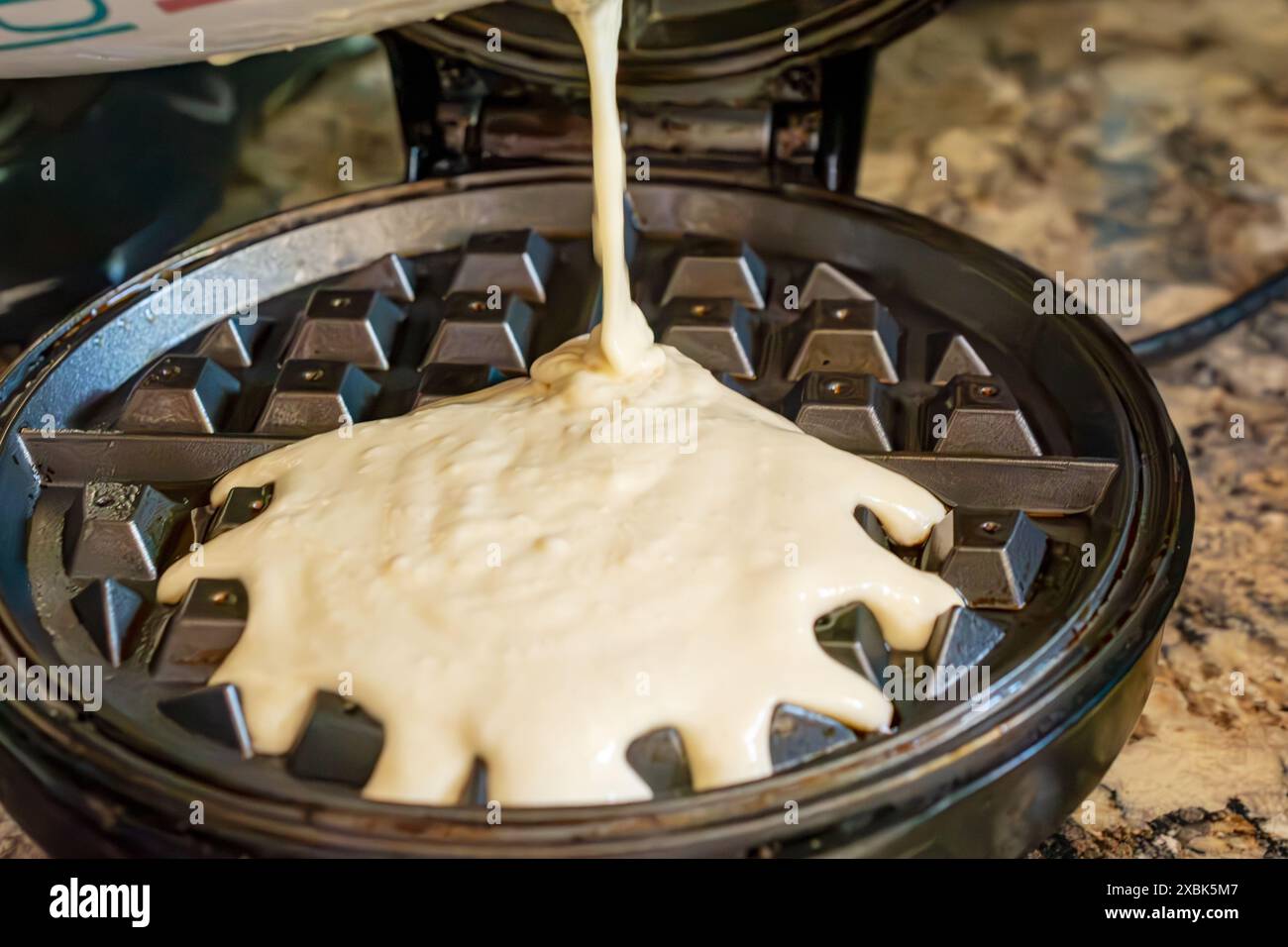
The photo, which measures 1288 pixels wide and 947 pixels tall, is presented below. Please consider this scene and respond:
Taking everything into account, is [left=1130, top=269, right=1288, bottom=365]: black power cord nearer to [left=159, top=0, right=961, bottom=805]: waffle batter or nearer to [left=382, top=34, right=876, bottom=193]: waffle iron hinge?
[left=382, top=34, right=876, bottom=193]: waffle iron hinge

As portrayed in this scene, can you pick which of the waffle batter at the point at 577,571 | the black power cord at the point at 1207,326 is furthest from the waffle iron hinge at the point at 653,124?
the black power cord at the point at 1207,326

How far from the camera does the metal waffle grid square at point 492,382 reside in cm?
105

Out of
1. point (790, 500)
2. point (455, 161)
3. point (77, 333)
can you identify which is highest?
point (455, 161)

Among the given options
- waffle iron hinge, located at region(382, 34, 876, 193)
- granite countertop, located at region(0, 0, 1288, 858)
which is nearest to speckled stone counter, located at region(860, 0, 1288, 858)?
granite countertop, located at region(0, 0, 1288, 858)

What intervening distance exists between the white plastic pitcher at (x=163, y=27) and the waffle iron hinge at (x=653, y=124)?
0.44 m

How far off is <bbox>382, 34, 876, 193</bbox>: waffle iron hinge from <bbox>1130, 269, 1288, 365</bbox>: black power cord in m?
0.43

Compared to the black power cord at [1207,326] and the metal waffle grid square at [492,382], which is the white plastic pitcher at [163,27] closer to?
the metal waffle grid square at [492,382]

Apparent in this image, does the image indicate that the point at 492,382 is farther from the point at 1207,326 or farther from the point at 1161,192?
the point at 1161,192

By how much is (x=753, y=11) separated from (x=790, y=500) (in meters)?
0.62

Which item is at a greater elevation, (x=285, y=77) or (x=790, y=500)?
(x=285, y=77)

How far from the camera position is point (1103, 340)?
1.30m
